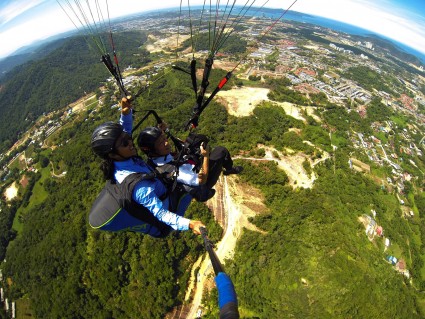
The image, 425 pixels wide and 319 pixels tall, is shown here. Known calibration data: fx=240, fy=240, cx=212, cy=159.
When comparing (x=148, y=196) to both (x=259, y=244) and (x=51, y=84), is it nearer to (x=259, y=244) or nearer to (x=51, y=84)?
(x=259, y=244)

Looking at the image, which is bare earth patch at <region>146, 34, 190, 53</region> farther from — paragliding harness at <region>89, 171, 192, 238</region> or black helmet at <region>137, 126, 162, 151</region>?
paragliding harness at <region>89, 171, 192, 238</region>

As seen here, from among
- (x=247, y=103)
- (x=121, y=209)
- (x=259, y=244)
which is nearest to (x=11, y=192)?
(x=247, y=103)

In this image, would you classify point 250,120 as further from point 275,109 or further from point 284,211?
point 284,211

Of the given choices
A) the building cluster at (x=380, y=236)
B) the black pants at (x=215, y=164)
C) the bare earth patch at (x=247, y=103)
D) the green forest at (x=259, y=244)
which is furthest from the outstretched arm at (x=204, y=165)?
the bare earth patch at (x=247, y=103)

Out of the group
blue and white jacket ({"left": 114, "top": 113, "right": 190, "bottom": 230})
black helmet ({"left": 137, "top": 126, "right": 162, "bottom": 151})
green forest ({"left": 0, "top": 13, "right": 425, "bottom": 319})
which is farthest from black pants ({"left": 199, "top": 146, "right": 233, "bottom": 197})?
green forest ({"left": 0, "top": 13, "right": 425, "bottom": 319})

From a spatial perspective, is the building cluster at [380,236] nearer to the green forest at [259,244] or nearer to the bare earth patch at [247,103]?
the green forest at [259,244]

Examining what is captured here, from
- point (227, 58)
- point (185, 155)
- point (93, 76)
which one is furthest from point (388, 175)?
point (93, 76)
